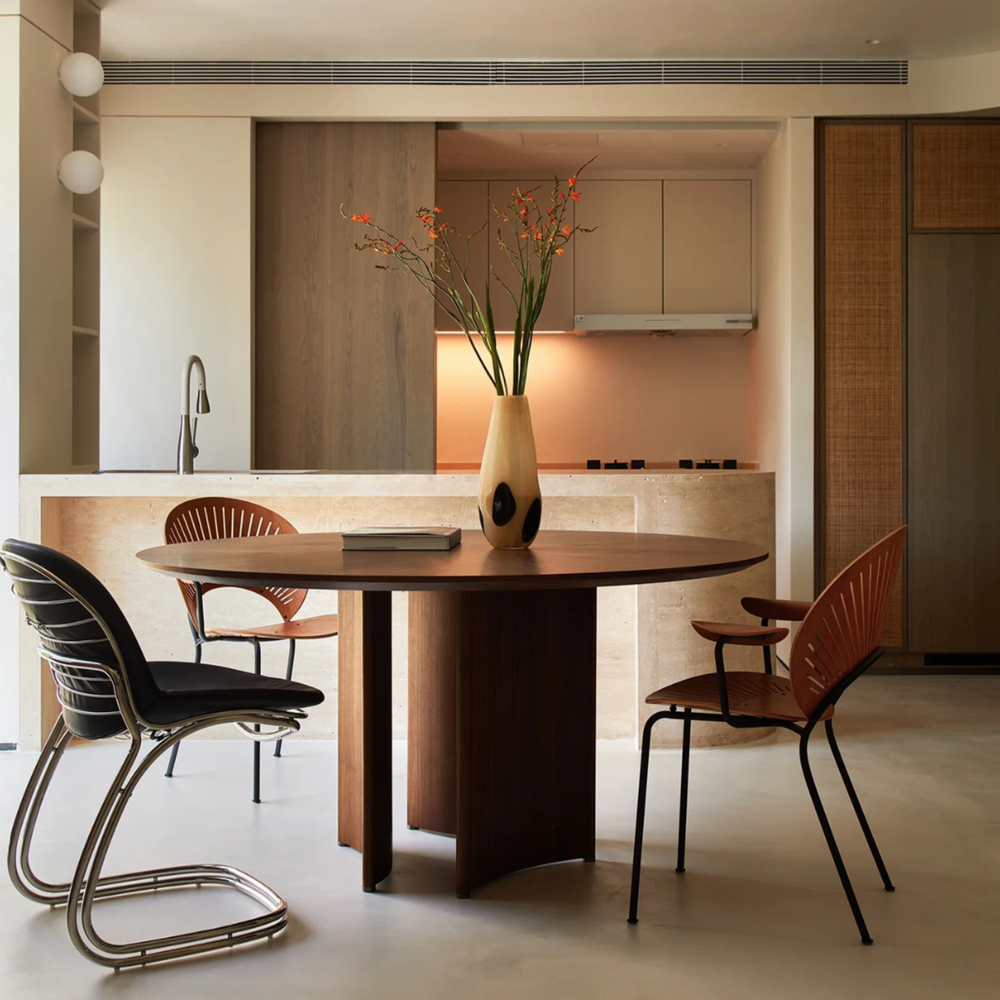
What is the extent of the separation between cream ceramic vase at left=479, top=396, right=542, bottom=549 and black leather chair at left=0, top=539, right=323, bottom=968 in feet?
1.94

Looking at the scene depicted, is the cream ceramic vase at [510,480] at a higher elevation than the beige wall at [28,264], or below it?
below

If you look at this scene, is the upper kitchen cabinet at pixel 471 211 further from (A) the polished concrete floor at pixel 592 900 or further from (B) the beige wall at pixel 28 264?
(A) the polished concrete floor at pixel 592 900

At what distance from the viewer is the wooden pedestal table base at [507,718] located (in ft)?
7.94

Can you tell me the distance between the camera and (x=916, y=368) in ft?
16.7

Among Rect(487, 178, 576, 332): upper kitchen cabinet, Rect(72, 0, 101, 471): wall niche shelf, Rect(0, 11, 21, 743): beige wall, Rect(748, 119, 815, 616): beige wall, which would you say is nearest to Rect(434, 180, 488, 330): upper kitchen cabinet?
Rect(487, 178, 576, 332): upper kitchen cabinet

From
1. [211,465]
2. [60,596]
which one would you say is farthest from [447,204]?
[60,596]

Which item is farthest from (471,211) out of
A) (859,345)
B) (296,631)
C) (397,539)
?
(397,539)

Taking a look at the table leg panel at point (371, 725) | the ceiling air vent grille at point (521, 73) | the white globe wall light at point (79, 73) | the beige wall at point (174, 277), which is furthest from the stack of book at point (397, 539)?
the ceiling air vent grille at point (521, 73)

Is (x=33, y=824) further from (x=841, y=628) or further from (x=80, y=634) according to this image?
(x=841, y=628)

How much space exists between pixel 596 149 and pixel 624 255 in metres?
0.64

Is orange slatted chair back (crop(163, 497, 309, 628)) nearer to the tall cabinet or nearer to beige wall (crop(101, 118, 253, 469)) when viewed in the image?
beige wall (crop(101, 118, 253, 469))

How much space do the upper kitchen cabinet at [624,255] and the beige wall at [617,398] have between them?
0.33 metres

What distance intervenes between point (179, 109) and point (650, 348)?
276 centimetres

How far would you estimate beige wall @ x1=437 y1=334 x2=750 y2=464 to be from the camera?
6281mm
